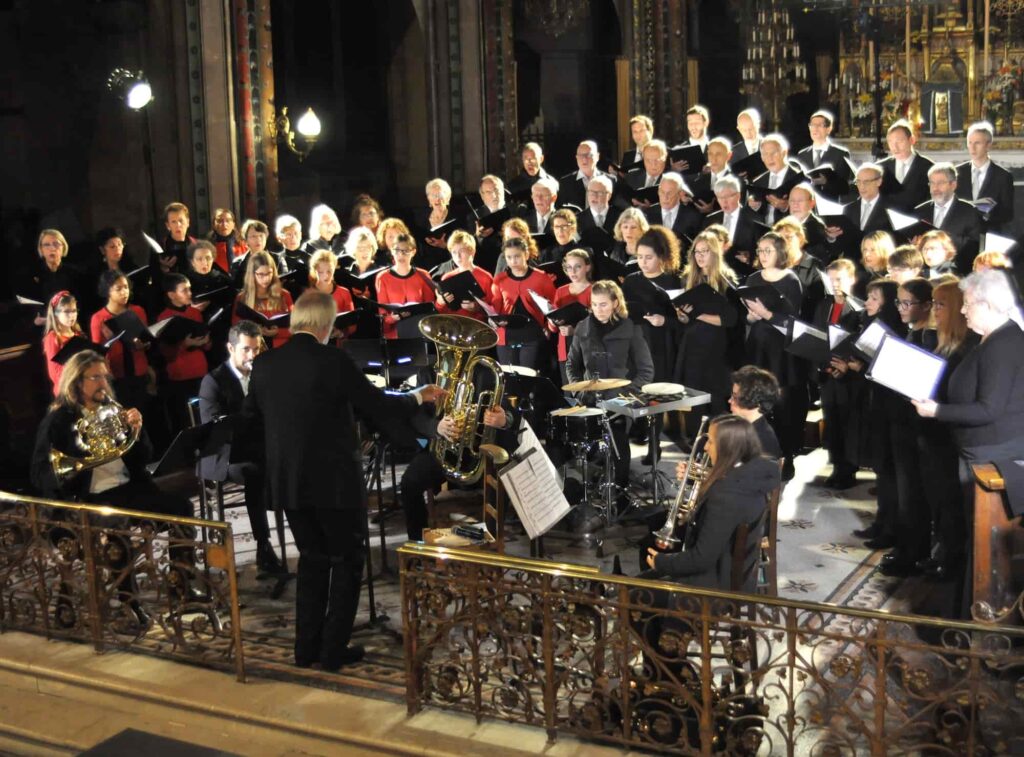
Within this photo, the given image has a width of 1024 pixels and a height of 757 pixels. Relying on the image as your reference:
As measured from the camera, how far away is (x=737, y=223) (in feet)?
31.6

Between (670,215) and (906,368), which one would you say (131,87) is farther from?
(906,368)

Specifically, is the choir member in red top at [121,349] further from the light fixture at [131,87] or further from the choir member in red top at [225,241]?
the light fixture at [131,87]

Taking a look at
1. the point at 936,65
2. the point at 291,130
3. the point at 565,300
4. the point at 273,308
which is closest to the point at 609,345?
the point at 565,300

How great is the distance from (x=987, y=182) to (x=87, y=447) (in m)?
6.84

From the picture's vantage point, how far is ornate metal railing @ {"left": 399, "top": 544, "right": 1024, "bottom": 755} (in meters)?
4.39

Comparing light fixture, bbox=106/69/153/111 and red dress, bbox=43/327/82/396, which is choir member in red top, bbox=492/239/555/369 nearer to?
red dress, bbox=43/327/82/396

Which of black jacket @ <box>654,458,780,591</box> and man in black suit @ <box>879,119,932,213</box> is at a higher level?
man in black suit @ <box>879,119,932,213</box>

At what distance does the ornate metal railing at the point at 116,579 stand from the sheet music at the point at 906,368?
2.92 meters

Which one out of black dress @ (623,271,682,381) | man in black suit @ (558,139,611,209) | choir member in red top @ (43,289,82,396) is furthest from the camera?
man in black suit @ (558,139,611,209)

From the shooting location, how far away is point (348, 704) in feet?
17.3

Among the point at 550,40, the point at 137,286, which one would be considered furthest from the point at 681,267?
the point at 550,40

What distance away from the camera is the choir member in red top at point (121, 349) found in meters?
8.33

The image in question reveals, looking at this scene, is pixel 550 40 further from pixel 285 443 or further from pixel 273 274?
pixel 285 443

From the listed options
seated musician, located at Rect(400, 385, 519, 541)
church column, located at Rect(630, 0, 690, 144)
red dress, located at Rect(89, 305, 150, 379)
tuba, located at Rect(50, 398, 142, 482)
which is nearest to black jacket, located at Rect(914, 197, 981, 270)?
seated musician, located at Rect(400, 385, 519, 541)
